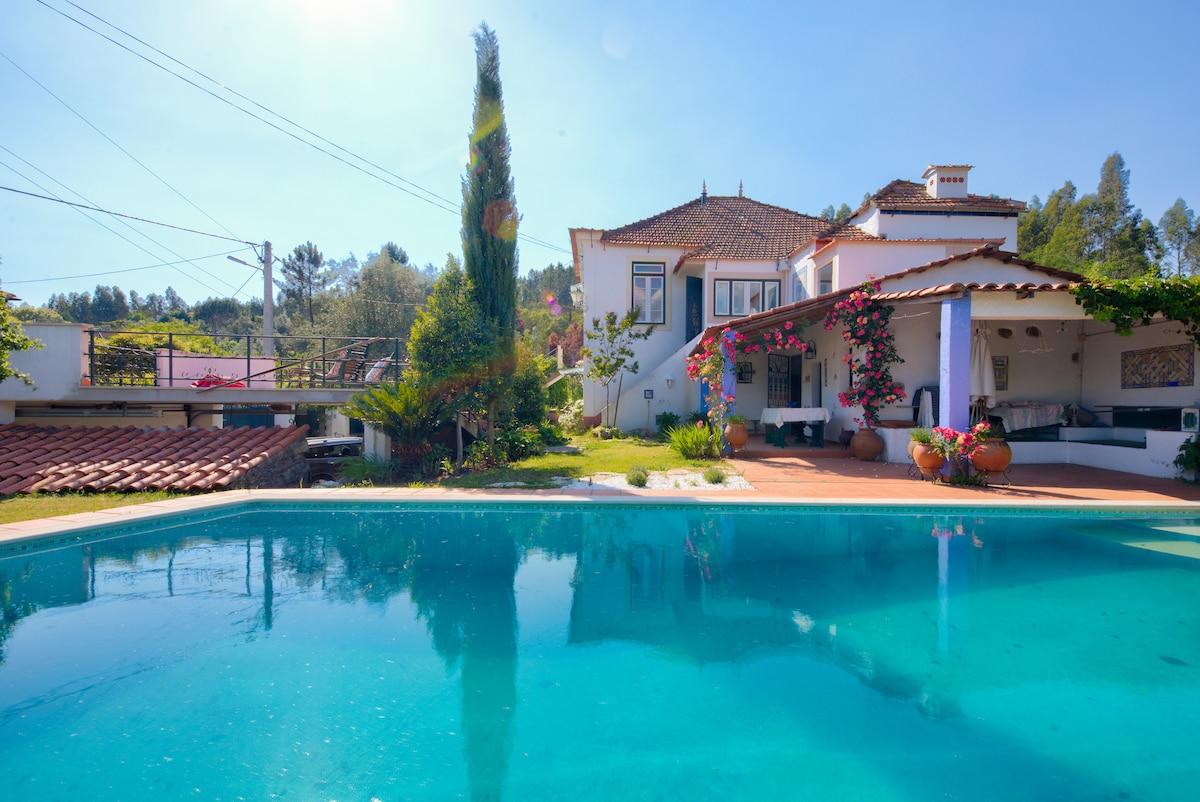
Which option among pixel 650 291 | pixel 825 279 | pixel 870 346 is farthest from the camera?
pixel 650 291

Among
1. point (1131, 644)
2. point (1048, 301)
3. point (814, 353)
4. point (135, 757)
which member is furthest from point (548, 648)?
point (814, 353)

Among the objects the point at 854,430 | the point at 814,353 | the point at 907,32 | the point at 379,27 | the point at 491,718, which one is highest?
the point at 379,27

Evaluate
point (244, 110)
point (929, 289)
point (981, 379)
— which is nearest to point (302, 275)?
point (244, 110)

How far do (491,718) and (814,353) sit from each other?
1596 cm

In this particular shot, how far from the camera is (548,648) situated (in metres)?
4.41

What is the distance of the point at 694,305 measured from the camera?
69.0 feet

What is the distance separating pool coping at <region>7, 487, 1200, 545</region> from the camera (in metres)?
7.71

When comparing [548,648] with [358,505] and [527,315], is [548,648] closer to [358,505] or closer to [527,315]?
[358,505]

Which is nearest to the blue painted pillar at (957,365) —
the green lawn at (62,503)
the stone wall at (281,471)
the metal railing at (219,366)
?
the metal railing at (219,366)

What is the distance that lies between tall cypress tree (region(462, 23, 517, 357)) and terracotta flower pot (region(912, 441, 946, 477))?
27.5 ft

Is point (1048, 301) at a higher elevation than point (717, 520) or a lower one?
higher

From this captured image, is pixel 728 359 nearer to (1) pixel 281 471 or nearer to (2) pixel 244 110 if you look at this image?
(1) pixel 281 471

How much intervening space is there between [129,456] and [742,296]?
18.1 metres

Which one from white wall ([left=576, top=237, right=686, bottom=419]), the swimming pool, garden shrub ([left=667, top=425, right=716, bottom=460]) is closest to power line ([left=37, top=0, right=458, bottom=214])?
white wall ([left=576, top=237, right=686, bottom=419])
